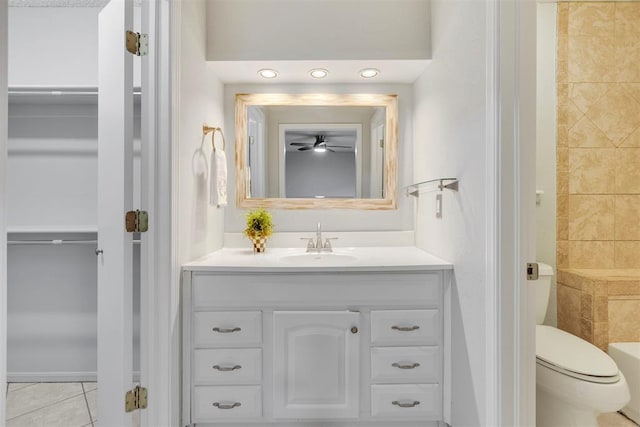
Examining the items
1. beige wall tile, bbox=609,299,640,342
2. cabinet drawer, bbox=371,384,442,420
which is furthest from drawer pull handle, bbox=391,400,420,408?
beige wall tile, bbox=609,299,640,342

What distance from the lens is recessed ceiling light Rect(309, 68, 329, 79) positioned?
211 cm

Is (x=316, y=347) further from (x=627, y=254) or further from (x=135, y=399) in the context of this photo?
(x=627, y=254)

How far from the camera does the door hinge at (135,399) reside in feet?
4.48

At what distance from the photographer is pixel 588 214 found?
7.45 feet

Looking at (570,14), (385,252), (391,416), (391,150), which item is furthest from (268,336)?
(570,14)

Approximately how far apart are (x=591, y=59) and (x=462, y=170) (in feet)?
5.11

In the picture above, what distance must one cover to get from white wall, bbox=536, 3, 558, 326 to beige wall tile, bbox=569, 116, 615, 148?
12 cm

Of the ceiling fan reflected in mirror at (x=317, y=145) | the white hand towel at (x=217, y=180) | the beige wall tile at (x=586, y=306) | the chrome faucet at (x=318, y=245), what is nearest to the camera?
the white hand towel at (x=217, y=180)

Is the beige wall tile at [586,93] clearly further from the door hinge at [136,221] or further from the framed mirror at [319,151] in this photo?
the door hinge at [136,221]

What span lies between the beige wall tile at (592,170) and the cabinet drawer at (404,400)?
5.17 ft

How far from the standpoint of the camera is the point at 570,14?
2.27 metres

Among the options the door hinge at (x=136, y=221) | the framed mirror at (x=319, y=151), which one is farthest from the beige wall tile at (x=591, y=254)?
the door hinge at (x=136, y=221)

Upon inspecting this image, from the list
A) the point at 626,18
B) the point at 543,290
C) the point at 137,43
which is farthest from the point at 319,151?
the point at 626,18

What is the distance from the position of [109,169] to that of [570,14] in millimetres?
2797
